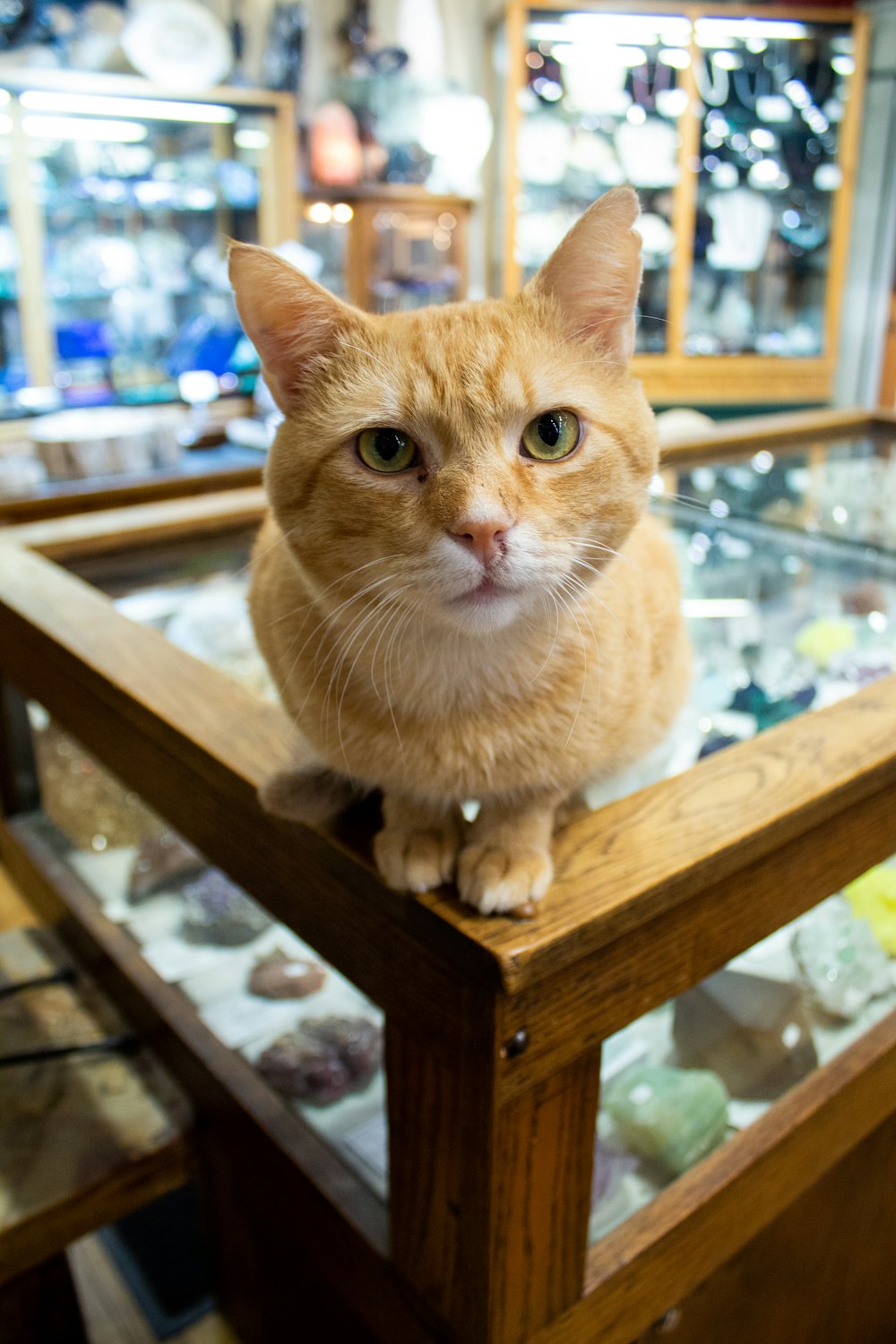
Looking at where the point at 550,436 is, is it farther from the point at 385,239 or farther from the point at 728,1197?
the point at 385,239

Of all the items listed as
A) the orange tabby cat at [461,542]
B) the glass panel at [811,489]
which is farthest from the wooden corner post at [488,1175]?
the glass panel at [811,489]

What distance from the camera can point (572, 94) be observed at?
434cm

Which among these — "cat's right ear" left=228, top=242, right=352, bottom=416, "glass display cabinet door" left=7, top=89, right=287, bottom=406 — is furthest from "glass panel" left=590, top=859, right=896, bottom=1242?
"glass display cabinet door" left=7, top=89, right=287, bottom=406

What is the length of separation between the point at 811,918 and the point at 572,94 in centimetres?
426

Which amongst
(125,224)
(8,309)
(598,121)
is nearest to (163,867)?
(8,309)

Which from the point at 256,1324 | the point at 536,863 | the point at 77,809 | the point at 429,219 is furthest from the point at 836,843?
the point at 429,219

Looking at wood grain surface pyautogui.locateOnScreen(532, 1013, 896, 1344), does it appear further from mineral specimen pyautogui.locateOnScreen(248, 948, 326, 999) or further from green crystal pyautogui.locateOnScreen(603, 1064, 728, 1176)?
mineral specimen pyautogui.locateOnScreen(248, 948, 326, 999)

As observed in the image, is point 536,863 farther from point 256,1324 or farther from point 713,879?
point 256,1324

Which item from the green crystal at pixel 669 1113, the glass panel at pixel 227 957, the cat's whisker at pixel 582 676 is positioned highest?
the cat's whisker at pixel 582 676

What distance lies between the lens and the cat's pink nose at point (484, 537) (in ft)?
1.88

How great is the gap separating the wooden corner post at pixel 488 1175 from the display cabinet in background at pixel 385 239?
377 centimetres

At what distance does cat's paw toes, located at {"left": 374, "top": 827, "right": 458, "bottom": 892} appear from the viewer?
0.64m

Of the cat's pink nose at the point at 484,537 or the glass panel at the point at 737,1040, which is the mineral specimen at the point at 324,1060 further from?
the cat's pink nose at the point at 484,537

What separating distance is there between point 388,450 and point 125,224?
3.33 m
